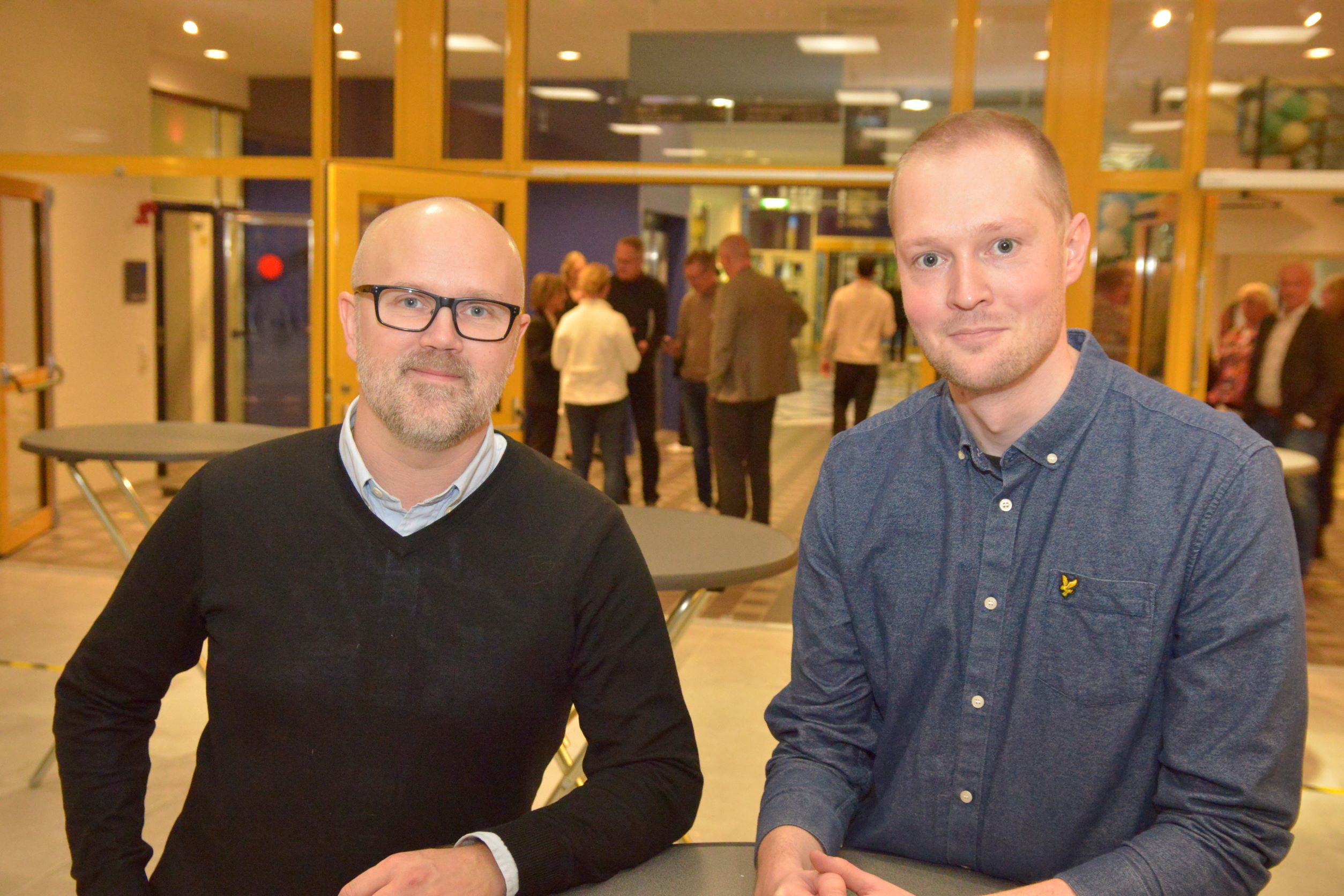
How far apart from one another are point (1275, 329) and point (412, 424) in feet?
20.0

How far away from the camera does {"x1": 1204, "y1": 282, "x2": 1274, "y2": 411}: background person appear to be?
640cm

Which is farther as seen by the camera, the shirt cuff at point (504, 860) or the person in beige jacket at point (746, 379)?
Answer: the person in beige jacket at point (746, 379)

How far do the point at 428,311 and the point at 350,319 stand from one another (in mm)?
168

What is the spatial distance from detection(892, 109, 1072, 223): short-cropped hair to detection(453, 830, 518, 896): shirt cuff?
893 mm

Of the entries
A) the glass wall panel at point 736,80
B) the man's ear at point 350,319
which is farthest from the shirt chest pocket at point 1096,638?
the glass wall panel at point 736,80

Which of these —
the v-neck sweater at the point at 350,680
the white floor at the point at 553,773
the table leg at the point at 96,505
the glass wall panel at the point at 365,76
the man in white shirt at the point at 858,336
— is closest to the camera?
the v-neck sweater at the point at 350,680

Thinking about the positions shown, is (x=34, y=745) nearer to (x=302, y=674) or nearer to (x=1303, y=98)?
(x=302, y=674)

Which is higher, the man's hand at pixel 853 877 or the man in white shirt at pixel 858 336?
the man in white shirt at pixel 858 336

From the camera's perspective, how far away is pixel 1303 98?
533 centimetres

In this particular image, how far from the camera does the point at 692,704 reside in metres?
4.21

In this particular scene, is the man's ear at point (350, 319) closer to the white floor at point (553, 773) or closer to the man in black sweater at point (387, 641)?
the man in black sweater at point (387, 641)

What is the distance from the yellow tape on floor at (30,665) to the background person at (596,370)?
3.11 metres

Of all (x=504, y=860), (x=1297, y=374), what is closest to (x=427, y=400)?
(x=504, y=860)

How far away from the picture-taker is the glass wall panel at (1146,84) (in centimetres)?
538
